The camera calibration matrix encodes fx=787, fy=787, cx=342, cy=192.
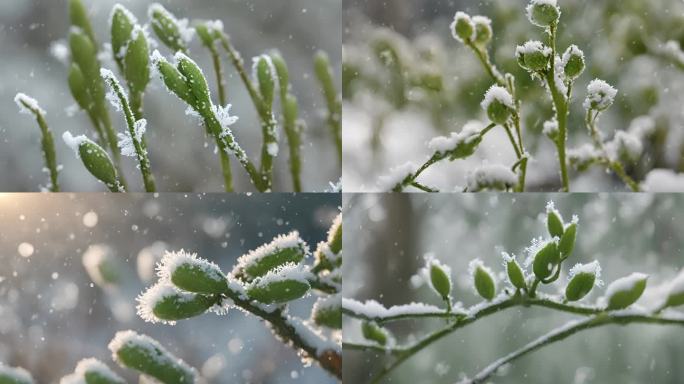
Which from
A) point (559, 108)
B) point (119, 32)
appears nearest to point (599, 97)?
point (559, 108)

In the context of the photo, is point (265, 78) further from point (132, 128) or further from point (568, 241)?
point (568, 241)

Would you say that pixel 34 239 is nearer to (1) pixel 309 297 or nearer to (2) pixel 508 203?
(1) pixel 309 297

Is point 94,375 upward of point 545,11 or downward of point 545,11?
downward

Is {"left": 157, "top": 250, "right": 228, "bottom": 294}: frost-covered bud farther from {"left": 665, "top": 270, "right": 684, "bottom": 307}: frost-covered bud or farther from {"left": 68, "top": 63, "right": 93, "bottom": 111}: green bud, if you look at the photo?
{"left": 665, "top": 270, "right": 684, "bottom": 307}: frost-covered bud

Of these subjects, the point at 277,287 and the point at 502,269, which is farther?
the point at 502,269

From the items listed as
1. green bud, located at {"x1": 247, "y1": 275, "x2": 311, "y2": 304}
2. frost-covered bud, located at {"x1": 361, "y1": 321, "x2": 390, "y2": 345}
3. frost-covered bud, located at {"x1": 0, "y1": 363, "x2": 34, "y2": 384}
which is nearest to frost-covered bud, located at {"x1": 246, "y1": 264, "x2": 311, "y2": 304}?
green bud, located at {"x1": 247, "y1": 275, "x2": 311, "y2": 304}

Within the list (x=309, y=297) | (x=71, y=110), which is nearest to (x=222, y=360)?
(x=309, y=297)

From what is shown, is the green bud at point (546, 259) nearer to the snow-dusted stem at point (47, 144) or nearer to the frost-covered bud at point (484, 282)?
the frost-covered bud at point (484, 282)

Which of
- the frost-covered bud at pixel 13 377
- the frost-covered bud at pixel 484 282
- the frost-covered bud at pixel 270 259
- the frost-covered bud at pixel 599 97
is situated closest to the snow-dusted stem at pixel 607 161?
the frost-covered bud at pixel 599 97
